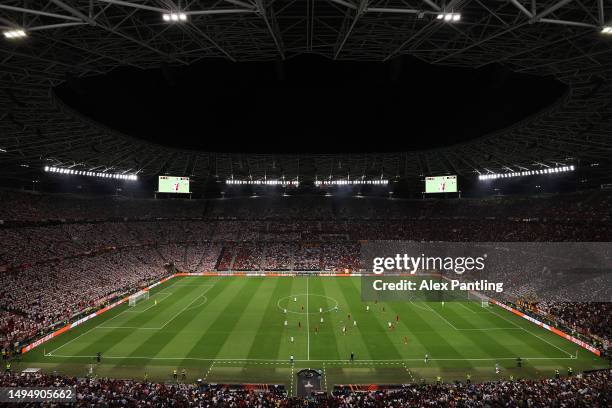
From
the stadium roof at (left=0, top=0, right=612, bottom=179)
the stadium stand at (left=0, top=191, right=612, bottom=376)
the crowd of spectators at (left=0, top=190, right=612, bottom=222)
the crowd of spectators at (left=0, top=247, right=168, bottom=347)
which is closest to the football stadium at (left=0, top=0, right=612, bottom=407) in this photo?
the stadium roof at (left=0, top=0, right=612, bottom=179)

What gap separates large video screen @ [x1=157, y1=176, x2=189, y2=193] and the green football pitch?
14849 millimetres

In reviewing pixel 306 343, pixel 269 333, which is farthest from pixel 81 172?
pixel 306 343

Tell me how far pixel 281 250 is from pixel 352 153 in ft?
88.4

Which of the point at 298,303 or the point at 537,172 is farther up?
the point at 537,172

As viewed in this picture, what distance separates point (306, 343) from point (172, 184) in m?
31.3

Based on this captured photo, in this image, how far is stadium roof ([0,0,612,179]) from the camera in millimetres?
17156

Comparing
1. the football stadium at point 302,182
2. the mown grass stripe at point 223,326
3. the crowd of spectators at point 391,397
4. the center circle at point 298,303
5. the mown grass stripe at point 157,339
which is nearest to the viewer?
the crowd of spectators at point 391,397

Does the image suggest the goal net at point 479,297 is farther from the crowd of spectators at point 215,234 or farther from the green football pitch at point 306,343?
the crowd of spectators at point 215,234

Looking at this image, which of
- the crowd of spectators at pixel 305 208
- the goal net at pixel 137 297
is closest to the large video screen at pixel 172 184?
the goal net at pixel 137 297

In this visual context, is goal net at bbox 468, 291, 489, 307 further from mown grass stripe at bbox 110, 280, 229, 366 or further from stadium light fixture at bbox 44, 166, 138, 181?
stadium light fixture at bbox 44, 166, 138, 181

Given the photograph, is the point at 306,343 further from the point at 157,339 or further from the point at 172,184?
the point at 172,184

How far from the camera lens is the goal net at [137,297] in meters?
44.8

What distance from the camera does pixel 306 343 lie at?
32.4m

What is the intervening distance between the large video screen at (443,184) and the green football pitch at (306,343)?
48.1ft
